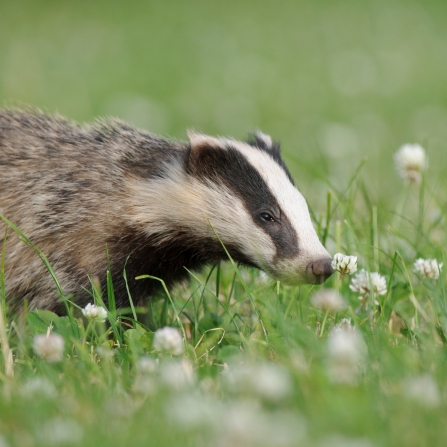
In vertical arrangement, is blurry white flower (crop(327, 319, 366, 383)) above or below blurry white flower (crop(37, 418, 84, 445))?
above

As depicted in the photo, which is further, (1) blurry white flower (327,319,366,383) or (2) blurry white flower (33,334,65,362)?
(2) blurry white flower (33,334,65,362)

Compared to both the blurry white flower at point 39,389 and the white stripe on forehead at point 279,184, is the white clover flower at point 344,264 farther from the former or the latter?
the blurry white flower at point 39,389

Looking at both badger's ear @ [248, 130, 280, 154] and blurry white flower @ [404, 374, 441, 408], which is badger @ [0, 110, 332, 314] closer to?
badger's ear @ [248, 130, 280, 154]

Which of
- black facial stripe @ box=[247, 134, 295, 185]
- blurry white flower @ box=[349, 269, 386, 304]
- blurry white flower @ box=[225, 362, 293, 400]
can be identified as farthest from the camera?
black facial stripe @ box=[247, 134, 295, 185]

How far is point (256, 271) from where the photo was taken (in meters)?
5.35

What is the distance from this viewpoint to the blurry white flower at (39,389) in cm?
278

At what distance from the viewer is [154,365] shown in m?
3.14

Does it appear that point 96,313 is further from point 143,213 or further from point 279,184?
point 279,184

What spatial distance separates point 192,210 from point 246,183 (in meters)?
0.35

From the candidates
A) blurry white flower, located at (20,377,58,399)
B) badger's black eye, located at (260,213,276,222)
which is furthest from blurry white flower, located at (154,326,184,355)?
badger's black eye, located at (260,213,276,222)

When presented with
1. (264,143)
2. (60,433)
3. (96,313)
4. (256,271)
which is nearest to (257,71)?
(256,271)

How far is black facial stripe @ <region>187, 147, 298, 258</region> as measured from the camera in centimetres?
432

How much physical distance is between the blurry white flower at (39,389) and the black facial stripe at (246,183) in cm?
166

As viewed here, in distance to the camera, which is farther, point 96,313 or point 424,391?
point 96,313
